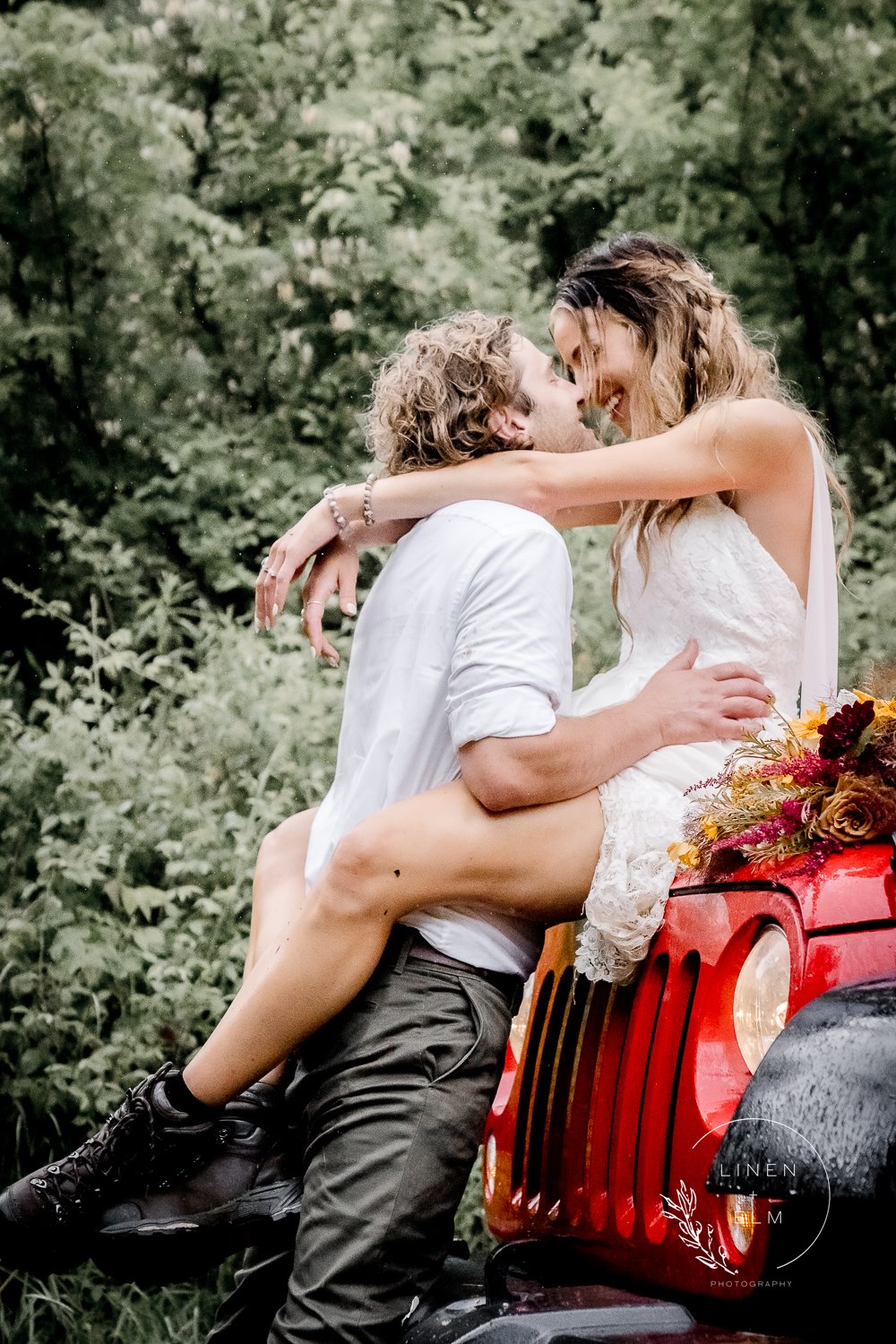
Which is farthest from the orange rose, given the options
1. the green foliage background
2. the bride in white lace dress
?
the green foliage background

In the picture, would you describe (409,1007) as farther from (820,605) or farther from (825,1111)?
(820,605)

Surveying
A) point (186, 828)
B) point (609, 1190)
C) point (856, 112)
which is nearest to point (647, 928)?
point (609, 1190)

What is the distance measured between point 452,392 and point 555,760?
0.84 m

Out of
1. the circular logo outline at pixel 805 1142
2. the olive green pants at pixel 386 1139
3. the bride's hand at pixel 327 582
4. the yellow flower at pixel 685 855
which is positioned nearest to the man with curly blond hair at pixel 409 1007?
the olive green pants at pixel 386 1139

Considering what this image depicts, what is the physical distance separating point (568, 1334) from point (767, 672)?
1.32 m

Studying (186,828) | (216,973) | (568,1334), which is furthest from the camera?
(186,828)

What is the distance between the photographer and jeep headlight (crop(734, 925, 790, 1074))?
175 centimetres

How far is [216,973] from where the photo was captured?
4.63m

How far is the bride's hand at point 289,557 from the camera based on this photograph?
8.46 feet

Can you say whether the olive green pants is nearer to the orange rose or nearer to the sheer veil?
the orange rose

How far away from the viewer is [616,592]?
114 inches

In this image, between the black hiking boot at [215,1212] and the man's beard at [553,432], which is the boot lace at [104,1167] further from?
the man's beard at [553,432]

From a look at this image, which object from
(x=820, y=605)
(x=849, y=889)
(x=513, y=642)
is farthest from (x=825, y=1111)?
(x=820, y=605)

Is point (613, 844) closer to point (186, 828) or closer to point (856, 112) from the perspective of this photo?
point (186, 828)
